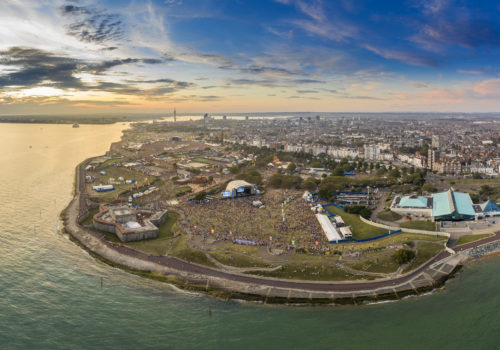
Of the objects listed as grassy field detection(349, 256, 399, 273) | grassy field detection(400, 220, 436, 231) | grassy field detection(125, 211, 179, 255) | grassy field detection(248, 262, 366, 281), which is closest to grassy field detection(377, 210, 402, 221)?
grassy field detection(400, 220, 436, 231)

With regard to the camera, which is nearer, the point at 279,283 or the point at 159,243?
the point at 279,283

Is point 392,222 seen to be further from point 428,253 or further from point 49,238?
point 49,238

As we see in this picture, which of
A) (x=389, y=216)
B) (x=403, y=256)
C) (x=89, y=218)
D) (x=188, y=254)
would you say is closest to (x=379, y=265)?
(x=403, y=256)

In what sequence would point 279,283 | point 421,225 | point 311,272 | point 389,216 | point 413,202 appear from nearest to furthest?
point 279,283, point 311,272, point 421,225, point 389,216, point 413,202

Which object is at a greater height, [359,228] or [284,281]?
[359,228]

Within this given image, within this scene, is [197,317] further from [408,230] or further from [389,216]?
[389,216]

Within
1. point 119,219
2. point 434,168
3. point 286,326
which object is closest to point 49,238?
point 119,219

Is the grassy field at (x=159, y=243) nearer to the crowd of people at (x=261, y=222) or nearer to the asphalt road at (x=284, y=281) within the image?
the asphalt road at (x=284, y=281)
